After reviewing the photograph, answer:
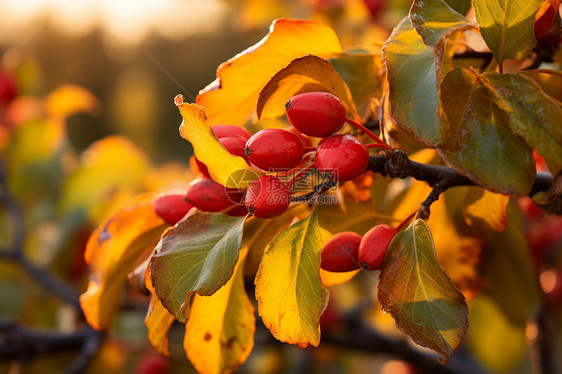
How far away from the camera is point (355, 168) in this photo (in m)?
0.44

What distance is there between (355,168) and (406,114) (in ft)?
0.20

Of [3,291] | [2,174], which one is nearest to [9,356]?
[3,291]

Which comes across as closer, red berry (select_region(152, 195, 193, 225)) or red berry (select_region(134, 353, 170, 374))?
red berry (select_region(152, 195, 193, 225))

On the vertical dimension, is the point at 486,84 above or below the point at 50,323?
above

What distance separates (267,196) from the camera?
45cm

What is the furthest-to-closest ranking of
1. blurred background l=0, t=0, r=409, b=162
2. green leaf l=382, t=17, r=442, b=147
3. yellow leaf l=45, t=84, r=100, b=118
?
blurred background l=0, t=0, r=409, b=162, yellow leaf l=45, t=84, r=100, b=118, green leaf l=382, t=17, r=442, b=147

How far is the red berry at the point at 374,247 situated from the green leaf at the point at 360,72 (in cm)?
18

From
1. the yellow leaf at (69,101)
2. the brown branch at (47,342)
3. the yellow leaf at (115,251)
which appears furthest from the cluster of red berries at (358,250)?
the yellow leaf at (69,101)

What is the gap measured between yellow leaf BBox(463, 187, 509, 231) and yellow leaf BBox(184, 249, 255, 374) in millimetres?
264

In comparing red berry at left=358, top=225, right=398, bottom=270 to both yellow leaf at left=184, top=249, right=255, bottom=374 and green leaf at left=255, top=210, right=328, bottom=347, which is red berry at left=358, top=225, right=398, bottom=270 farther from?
yellow leaf at left=184, top=249, right=255, bottom=374

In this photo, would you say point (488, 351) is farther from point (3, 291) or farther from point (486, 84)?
point (3, 291)

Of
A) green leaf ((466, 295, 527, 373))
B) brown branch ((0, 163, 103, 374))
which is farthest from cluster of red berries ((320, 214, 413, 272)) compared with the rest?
green leaf ((466, 295, 527, 373))

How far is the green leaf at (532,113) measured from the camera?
42 cm

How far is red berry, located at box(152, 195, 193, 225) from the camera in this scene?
1.82 feet
